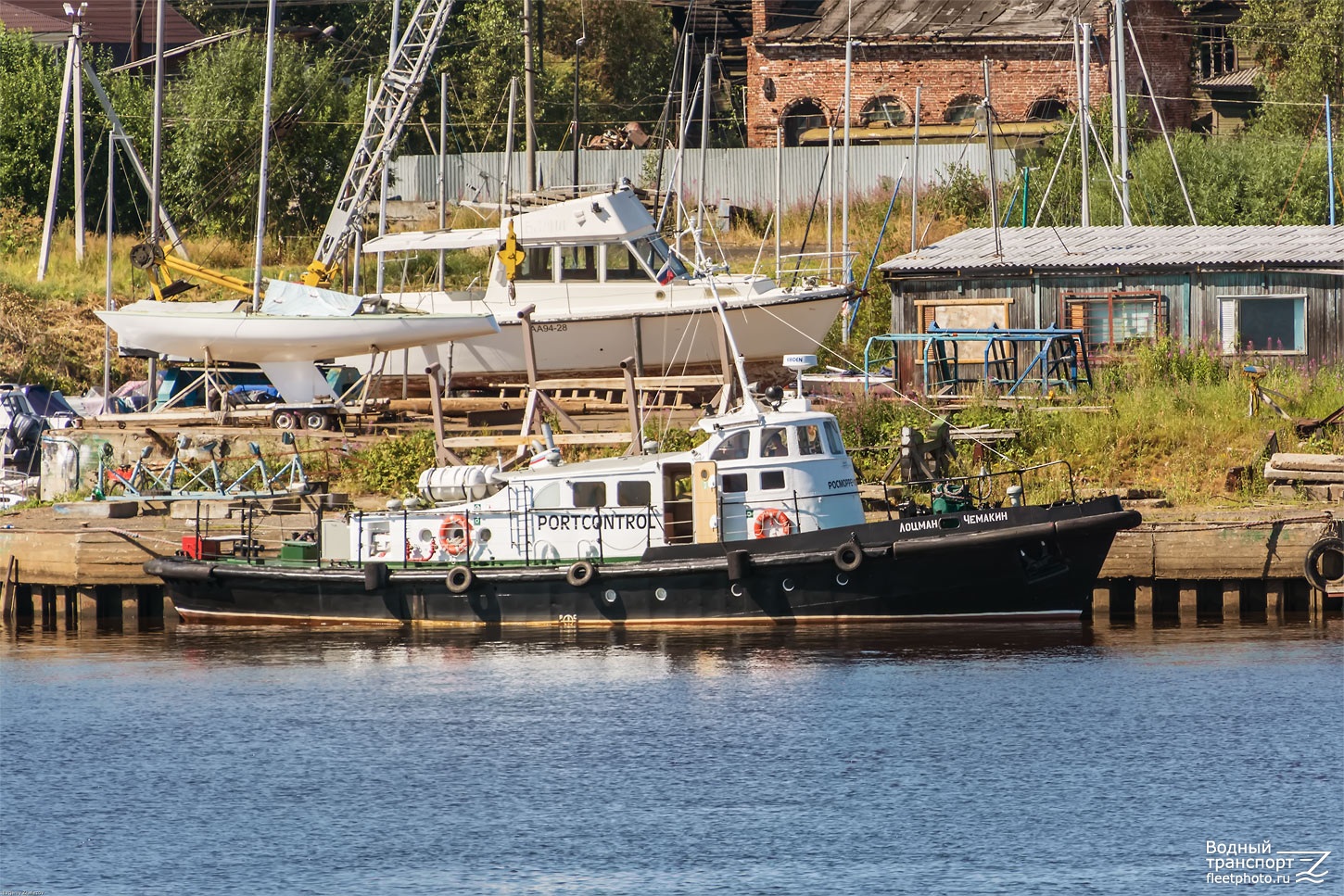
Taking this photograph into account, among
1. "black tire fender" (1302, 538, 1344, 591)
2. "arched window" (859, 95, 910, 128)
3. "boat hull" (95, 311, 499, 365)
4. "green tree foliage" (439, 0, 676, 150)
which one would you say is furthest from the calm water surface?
"green tree foliage" (439, 0, 676, 150)

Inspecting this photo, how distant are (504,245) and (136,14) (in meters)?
29.1

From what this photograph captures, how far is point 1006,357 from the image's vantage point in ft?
105

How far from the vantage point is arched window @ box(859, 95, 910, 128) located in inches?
1989

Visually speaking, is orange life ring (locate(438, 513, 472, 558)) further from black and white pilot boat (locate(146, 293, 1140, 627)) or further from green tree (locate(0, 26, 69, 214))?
green tree (locate(0, 26, 69, 214))

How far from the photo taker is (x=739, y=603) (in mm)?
24859

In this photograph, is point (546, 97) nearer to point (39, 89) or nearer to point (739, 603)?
point (39, 89)

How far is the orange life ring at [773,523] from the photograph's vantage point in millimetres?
24719

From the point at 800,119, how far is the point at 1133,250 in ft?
67.0

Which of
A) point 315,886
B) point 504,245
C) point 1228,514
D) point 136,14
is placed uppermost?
point 136,14

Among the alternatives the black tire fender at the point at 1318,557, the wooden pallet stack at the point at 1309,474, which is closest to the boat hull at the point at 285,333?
the wooden pallet stack at the point at 1309,474

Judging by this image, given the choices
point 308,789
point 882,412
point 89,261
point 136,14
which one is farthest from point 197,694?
point 136,14

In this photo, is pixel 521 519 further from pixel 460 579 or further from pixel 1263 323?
pixel 1263 323

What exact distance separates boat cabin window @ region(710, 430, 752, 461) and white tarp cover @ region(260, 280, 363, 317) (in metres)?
Answer: 10.2

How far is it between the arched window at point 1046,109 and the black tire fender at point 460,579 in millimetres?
28899
